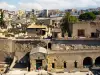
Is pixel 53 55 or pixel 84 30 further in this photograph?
pixel 84 30

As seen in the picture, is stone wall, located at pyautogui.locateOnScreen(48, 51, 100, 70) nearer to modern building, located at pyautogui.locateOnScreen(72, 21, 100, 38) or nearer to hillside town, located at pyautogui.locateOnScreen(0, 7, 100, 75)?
hillside town, located at pyautogui.locateOnScreen(0, 7, 100, 75)

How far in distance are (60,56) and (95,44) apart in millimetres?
5431

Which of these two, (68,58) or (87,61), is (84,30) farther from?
(68,58)

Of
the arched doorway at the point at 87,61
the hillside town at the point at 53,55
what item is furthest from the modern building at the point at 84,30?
the arched doorway at the point at 87,61

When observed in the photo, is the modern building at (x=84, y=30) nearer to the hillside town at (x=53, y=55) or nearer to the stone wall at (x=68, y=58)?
the hillside town at (x=53, y=55)

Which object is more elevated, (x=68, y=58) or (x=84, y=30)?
(x=84, y=30)

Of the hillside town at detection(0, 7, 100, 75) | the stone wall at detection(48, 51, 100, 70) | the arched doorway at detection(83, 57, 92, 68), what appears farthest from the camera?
the arched doorway at detection(83, 57, 92, 68)

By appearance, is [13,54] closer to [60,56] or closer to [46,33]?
[60,56]

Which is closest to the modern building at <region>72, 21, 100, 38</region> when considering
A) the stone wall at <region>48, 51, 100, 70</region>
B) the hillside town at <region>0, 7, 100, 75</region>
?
the hillside town at <region>0, 7, 100, 75</region>

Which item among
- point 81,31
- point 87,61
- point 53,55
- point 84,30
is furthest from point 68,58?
point 84,30

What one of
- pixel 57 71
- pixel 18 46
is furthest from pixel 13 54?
pixel 57 71

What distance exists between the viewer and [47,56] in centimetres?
3097

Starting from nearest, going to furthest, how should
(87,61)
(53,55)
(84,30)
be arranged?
(53,55) < (87,61) < (84,30)

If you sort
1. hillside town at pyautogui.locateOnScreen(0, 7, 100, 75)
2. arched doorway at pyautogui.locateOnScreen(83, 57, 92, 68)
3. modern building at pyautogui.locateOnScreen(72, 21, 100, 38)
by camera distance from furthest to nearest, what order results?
modern building at pyautogui.locateOnScreen(72, 21, 100, 38) → arched doorway at pyautogui.locateOnScreen(83, 57, 92, 68) → hillside town at pyautogui.locateOnScreen(0, 7, 100, 75)
